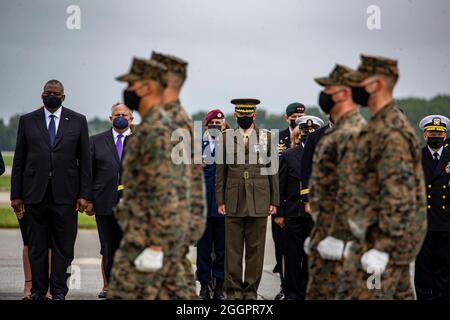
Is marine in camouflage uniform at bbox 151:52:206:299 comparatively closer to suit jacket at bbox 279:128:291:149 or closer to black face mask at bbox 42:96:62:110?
black face mask at bbox 42:96:62:110

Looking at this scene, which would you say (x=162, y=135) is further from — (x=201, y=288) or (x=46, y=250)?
(x=201, y=288)

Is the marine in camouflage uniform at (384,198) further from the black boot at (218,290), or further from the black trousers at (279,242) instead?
the black trousers at (279,242)

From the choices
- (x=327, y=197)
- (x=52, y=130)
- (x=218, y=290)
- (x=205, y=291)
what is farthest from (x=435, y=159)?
(x=52, y=130)

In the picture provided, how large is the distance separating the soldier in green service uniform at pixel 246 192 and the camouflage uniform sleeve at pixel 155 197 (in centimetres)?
403

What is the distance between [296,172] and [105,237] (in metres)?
2.25

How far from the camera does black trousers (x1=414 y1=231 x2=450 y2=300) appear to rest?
11.0m

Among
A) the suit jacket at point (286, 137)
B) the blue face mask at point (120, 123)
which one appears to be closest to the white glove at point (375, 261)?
the blue face mask at point (120, 123)

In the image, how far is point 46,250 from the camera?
10406 millimetres

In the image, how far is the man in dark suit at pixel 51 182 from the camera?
34.0 ft

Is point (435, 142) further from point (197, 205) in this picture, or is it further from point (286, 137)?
point (197, 205)

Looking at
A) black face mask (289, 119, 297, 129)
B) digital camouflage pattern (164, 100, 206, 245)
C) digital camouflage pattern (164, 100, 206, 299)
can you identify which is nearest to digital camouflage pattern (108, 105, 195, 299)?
digital camouflage pattern (164, 100, 206, 299)

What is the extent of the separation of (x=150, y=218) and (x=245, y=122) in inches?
168

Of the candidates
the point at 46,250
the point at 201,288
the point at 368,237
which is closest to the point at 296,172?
A: the point at 201,288

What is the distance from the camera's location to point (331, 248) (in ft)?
23.7
